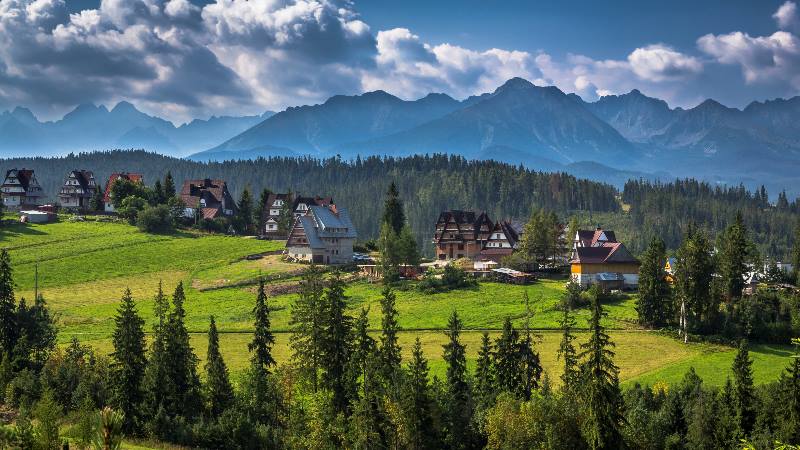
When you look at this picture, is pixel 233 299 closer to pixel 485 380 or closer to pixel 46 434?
pixel 485 380

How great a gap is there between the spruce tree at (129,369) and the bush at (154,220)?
77.3 meters

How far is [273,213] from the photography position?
133625 mm

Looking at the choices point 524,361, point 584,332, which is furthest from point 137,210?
point 524,361

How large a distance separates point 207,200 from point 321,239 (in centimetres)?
4590

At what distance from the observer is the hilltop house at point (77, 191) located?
143250 mm

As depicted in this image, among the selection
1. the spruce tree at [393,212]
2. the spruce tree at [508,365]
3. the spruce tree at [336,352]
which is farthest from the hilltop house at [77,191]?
the spruce tree at [508,365]

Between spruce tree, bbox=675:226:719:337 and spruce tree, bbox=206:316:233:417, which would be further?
spruce tree, bbox=675:226:719:337

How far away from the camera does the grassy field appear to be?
59.4 meters

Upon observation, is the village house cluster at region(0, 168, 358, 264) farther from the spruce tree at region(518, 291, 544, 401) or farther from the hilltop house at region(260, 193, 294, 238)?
the spruce tree at region(518, 291, 544, 401)

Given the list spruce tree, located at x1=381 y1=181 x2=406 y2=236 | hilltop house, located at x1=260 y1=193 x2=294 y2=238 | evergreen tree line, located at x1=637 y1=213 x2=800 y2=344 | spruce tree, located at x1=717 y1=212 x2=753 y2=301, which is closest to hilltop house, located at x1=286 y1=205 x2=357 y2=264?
spruce tree, located at x1=381 y1=181 x2=406 y2=236

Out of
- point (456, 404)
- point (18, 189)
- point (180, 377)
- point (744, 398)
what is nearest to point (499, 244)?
point (744, 398)

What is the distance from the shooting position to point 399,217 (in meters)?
110

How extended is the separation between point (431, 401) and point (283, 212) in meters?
93.1

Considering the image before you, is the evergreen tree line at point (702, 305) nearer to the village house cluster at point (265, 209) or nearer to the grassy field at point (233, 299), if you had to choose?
the grassy field at point (233, 299)
